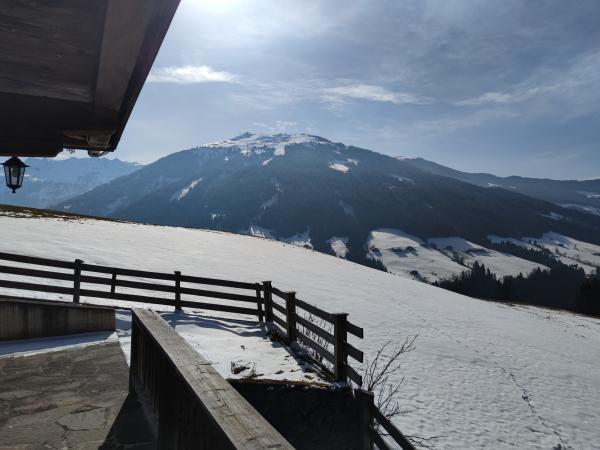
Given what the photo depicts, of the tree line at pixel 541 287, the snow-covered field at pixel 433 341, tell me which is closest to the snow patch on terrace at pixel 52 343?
the snow-covered field at pixel 433 341

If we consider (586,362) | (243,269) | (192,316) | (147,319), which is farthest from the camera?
(243,269)

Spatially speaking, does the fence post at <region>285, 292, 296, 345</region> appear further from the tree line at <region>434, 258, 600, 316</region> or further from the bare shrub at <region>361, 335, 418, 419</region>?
the tree line at <region>434, 258, 600, 316</region>

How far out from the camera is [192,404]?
2.69 metres

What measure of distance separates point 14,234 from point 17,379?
79.7ft

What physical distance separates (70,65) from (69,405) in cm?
446

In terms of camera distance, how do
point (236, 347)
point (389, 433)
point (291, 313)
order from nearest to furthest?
point (389, 433) < point (236, 347) < point (291, 313)

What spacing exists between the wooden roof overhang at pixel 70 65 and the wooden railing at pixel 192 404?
2052 millimetres

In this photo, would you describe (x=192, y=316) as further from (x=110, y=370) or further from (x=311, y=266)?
(x=311, y=266)

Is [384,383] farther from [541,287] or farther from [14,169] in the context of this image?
[541,287]

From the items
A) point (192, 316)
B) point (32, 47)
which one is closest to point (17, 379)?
point (32, 47)

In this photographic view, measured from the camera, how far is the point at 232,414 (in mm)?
2158

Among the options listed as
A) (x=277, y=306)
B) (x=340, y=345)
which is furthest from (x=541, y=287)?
(x=340, y=345)

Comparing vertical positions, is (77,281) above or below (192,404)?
below

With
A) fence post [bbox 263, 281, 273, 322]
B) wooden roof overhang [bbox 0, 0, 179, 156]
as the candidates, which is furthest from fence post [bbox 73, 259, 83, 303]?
wooden roof overhang [bbox 0, 0, 179, 156]
